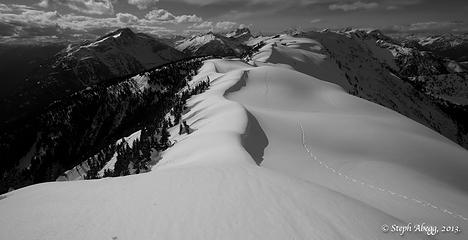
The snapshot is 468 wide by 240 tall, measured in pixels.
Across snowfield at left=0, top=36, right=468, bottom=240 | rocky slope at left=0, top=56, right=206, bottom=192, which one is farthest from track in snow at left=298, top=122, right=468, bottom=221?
rocky slope at left=0, top=56, right=206, bottom=192

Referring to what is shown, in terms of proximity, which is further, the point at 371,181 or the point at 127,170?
the point at 127,170

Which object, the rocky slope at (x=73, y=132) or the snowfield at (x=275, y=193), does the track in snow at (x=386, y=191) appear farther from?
the rocky slope at (x=73, y=132)

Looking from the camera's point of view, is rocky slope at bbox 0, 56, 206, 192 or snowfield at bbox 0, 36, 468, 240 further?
rocky slope at bbox 0, 56, 206, 192

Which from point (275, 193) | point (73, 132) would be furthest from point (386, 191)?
point (73, 132)

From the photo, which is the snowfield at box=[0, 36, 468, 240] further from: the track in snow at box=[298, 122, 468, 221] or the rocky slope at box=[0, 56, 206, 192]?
the rocky slope at box=[0, 56, 206, 192]

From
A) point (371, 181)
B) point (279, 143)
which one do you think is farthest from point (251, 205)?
point (279, 143)

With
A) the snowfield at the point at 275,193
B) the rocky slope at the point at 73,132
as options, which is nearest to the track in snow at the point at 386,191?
the snowfield at the point at 275,193

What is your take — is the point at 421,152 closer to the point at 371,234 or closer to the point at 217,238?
the point at 371,234

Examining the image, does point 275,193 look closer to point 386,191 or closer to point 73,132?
point 386,191
